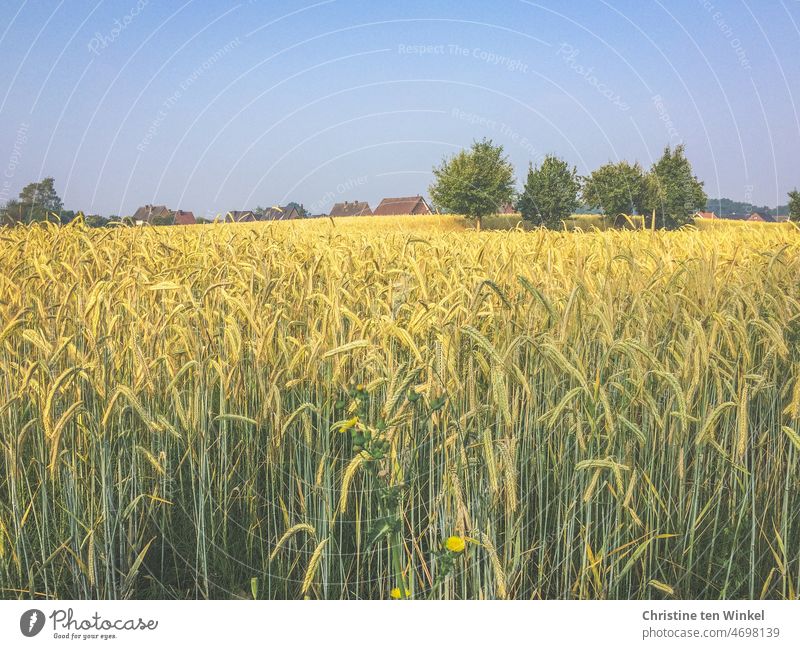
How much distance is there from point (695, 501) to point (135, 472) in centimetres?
199

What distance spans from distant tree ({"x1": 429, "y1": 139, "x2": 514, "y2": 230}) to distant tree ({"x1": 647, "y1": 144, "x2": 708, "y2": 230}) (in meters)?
7.52

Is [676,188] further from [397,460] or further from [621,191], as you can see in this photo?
[397,460]

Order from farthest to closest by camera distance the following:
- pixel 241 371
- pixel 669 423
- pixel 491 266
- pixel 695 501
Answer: pixel 491 266, pixel 241 371, pixel 669 423, pixel 695 501

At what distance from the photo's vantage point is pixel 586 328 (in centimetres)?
283

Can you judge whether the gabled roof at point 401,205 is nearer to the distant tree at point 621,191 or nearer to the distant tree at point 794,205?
the distant tree at point 621,191

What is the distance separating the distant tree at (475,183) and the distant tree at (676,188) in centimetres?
752

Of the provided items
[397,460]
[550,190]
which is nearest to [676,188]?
[550,190]

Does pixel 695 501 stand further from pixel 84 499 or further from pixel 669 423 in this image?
pixel 84 499

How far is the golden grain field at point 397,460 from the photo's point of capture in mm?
2303

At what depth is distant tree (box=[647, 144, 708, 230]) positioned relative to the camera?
3581 cm

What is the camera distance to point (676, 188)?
35.9 m

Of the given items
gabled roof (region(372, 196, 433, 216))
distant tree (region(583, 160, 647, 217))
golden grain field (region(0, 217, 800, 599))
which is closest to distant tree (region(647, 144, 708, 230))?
distant tree (region(583, 160, 647, 217))

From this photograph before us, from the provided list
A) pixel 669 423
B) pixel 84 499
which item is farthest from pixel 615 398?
pixel 84 499
